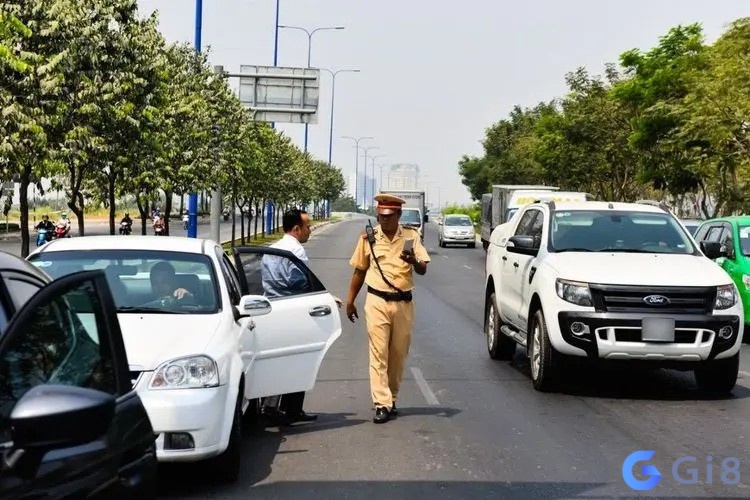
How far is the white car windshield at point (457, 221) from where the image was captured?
2125 inches

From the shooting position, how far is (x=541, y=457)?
7.91 m

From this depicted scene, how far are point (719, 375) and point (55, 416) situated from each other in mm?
9086

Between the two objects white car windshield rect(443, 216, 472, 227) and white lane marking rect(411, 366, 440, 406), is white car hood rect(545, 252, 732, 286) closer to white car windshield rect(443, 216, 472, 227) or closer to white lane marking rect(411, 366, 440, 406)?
white lane marking rect(411, 366, 440, 406)

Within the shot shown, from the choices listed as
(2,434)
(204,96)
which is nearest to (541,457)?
(2,434)

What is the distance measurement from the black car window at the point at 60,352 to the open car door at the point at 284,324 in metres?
3.80

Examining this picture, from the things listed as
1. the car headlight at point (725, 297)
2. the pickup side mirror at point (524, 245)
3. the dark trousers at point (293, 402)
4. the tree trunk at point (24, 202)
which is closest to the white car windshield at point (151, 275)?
the dark trousers at point (293, 402)

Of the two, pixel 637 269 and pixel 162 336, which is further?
pixel 637 269

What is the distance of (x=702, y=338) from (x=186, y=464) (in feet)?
16.7

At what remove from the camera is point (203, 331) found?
6988 mm

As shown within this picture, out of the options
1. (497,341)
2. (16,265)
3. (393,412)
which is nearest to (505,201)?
(497,341)

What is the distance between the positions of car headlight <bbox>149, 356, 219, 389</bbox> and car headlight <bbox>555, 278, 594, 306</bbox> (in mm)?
4623

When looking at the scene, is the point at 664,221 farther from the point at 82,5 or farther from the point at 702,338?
the point at 82,5

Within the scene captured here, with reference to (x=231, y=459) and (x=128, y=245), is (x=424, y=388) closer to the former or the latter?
(x=128, y=245)

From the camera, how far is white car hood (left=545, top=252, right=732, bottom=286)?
10.3m
